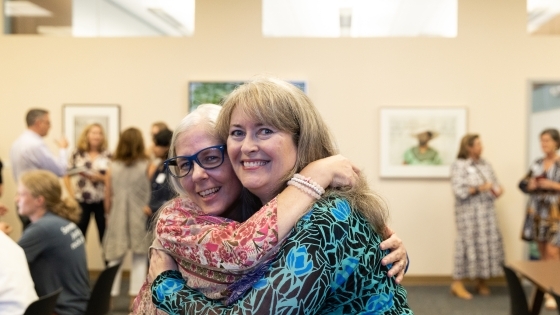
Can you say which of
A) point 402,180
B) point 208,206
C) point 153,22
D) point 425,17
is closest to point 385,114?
point 402,180

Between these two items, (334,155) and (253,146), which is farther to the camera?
(334,155)

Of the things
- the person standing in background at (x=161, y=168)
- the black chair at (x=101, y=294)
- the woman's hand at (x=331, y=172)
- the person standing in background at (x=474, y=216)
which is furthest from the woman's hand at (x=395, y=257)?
the person standing in background at (x=474, y=216)

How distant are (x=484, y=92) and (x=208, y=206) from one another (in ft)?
22.1

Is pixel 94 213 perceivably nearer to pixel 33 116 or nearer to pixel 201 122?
pixel 33 116

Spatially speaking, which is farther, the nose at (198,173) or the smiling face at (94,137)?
the smiling face at (94,137)

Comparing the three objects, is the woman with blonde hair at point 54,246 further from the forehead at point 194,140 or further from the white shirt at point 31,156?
Answer: the white shirt at point 31,156

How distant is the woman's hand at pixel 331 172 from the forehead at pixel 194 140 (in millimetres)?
324

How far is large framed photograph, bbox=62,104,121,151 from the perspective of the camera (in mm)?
7840

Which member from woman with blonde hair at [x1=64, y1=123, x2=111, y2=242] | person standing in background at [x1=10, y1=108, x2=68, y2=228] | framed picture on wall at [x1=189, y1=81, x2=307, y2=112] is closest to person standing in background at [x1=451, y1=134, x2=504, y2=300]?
framed picture on wall at [x1=189, y1=81, x2=307, y2=112]

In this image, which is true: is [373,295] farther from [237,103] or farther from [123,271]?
[123,271]

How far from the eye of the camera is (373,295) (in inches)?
57.9

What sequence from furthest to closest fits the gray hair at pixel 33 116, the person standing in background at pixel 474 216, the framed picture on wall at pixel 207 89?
the framed picture on wall at pixel 207 89, the person standing in background at pixel 474 216, the gray hair at pixel 33 116

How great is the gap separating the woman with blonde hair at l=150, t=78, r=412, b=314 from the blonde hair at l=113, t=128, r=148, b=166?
178 inches

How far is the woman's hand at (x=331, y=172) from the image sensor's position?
1485 millimetres
